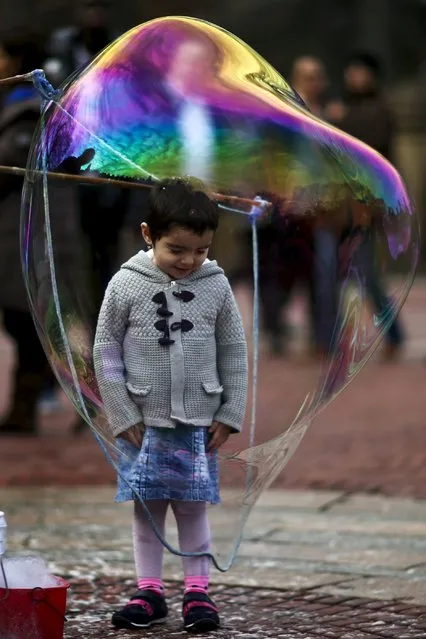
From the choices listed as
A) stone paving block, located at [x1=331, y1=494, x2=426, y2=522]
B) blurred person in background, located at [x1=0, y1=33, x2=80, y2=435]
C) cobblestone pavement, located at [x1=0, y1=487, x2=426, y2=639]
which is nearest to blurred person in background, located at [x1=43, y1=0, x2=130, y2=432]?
blurred person in background, located at [x1=0, y1=33, x2=80, y2=435]

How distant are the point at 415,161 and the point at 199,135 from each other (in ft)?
63.4

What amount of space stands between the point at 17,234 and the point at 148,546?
361 centimetres

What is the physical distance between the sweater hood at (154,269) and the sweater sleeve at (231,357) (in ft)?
0.25

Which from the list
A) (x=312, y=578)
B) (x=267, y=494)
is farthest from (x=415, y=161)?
(x=312, y=578)

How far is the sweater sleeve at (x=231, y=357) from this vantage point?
14.4 feet

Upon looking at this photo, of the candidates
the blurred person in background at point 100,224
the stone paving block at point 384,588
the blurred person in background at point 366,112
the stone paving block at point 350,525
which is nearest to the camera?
the blurred person in background at point 100,224

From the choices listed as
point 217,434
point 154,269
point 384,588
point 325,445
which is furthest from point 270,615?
point 325,445

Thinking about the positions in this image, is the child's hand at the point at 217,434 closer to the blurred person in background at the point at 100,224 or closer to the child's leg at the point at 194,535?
the child's leg at the point at 194,535

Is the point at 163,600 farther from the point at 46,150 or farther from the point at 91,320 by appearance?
the point at 46,150

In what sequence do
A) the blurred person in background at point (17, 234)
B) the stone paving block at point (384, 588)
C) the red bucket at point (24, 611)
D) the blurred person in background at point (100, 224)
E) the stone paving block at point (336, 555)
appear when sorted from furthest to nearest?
the blurred person in background at point (17, 234) < the stone paving block at point (336, 555) < the stone paving block at point (384, 588) < the blurred person in background at point (100, 224) < the red bucket at point (24, 611)

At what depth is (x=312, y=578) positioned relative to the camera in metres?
5.14

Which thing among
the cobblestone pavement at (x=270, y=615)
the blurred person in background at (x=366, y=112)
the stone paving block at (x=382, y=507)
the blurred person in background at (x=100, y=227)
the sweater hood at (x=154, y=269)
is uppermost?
the blurred person in background at (x=366, y=112)

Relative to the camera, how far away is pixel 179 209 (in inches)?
168

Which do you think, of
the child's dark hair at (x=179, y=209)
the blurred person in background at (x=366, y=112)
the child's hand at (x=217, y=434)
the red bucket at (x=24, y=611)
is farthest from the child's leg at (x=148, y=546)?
the blurred person in background at (x=366, y=112)
